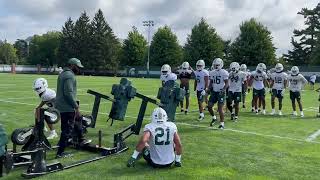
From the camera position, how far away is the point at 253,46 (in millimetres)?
80688

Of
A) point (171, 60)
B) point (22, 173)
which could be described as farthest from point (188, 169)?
point (171, 60)

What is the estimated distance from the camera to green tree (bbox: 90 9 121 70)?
9506 cm

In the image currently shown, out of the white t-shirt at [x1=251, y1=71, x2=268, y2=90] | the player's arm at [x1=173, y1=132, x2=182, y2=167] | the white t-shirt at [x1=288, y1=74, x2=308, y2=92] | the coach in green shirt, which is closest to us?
the player's arm at [x1=173, y1=132, x2=182, y2=167]

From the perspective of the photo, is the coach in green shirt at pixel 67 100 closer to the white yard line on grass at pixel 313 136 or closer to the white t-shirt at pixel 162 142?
the white t-shirt at pixel 162 142

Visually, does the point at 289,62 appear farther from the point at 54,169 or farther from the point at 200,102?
the point at 54,169

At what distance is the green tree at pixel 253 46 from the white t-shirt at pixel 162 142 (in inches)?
2875

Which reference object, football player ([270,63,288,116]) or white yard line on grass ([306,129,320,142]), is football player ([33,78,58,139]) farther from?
football player ([270,63,288,116])

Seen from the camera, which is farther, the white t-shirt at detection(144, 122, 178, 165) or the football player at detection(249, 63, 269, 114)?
the football player at detection(249, 63, 269, 114)

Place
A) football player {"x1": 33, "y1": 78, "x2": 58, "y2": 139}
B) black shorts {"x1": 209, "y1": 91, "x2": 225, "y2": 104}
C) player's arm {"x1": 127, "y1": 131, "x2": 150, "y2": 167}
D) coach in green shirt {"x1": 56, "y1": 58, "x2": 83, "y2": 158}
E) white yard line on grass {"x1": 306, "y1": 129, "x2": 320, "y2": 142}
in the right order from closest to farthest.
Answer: player's arm {"x1": 127, "y1": 131, "x2": 150, "y2": 167} < coach in green shirt {"x1": 56, "y1": 58, "x2": 83, "y2": 158} < football player {"x1": 33, "y1": 78, "x2": 58, "y2": 139} < white yard line on grass {"x1": 306, "y1": 129, "x2": 320, "y2": 142} < black shorts {"x1": 209, "y1": 91, "x2": 225, "y2": 104}

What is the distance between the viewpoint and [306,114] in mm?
20562

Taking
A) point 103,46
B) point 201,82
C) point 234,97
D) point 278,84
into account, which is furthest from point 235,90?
point 103,46

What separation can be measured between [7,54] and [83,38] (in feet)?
114

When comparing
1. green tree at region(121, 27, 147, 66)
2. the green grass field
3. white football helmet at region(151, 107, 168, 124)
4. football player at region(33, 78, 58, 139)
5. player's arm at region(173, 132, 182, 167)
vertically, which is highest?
green tree at region(121, 27, 147, 66)

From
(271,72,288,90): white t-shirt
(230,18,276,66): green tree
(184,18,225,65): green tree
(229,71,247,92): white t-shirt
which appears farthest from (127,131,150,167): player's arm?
(184,18,225,65): green tree
